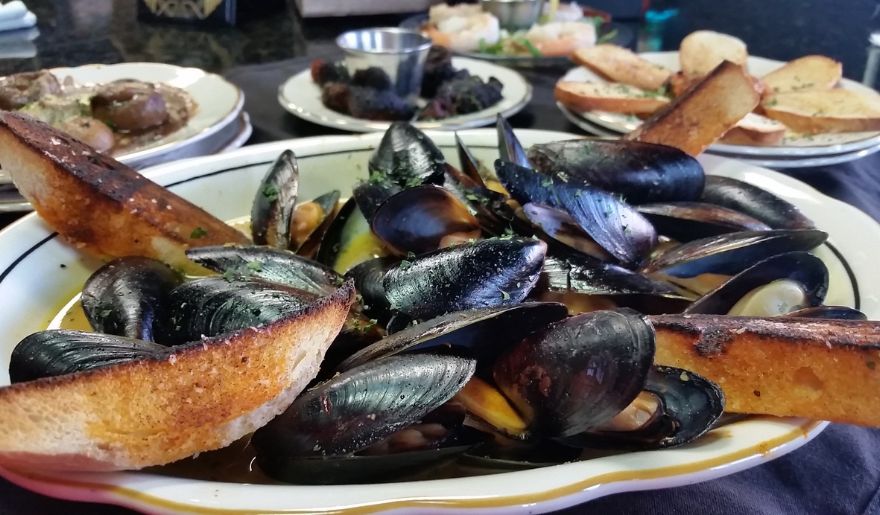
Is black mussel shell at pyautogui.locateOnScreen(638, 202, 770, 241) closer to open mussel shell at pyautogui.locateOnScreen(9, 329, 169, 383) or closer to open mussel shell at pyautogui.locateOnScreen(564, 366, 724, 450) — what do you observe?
open mussel shell at pyautogui.locateOnScreen(564, 366, 724, 450)

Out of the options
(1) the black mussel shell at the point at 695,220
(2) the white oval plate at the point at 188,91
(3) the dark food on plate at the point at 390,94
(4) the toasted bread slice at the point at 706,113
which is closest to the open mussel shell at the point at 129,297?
(2) the white oval plate at the point at 188,91

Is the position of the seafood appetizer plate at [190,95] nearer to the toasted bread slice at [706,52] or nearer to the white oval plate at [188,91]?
the white oval plate at [188,91]

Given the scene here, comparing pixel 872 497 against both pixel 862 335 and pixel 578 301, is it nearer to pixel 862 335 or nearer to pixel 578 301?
pixel 862 335

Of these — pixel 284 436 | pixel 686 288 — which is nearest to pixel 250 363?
pixel 284 436

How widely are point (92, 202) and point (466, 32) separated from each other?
2.44m

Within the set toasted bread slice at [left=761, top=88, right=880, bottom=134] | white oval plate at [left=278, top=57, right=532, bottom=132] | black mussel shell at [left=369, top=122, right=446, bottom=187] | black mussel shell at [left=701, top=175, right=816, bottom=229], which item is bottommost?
white oval plate at [left=278, top=57, right=532, bottom=132]

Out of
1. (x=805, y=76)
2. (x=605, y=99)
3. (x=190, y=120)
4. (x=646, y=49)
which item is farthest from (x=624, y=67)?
(x=190, y=120)

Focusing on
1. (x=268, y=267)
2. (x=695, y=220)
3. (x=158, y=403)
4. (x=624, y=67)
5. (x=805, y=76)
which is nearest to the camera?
(x=158, y=403)

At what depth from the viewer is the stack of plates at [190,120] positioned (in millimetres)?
1690

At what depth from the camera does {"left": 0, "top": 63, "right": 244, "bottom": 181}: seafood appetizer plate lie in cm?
176

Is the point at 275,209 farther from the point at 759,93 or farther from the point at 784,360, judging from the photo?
the point at 759,93

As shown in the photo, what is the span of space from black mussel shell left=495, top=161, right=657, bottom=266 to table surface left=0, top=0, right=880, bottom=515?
39 centimetres

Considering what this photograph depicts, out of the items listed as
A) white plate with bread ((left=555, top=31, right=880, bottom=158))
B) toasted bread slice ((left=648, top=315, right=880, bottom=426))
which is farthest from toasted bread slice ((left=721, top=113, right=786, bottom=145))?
toasted bread slice ((left=648, top=315, right=880, bottom=426))

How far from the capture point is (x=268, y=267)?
3.41ft
